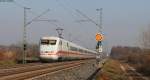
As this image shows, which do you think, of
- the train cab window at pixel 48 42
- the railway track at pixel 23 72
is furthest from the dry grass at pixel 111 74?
the train cab window at pixel 48 42

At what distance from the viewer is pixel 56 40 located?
5359 centimetres

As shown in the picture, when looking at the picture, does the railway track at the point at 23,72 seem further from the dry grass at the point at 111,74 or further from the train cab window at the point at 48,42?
the train cab window at the point at 48,42

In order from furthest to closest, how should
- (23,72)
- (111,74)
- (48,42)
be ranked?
(48,42), (111,74), (23,72)

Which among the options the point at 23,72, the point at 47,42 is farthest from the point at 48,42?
the point at 23,72

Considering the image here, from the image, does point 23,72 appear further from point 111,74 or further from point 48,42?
point 48,42

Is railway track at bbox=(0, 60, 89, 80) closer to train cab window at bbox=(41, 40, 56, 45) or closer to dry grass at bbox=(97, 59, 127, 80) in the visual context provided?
dry grass at bbox=(97, 59, 127, 80)

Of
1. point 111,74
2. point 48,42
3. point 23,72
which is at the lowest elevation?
point 111,74

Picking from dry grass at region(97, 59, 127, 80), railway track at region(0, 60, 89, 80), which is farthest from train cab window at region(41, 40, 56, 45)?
railway track at region(0, 60, 89, 80)

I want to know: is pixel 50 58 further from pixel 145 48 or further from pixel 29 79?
pixel 145 48

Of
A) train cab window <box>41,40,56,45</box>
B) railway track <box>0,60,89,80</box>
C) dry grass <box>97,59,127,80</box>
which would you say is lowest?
dry grass <box>97,59,127,80</box>

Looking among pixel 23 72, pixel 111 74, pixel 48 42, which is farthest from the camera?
pixel 48 42

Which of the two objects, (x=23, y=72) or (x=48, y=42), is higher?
(x=48, y=42)

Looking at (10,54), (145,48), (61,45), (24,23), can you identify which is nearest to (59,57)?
(61,45)

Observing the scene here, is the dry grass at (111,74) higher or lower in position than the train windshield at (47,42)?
lower
